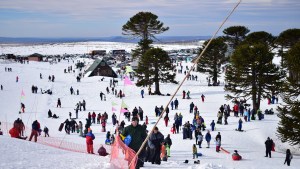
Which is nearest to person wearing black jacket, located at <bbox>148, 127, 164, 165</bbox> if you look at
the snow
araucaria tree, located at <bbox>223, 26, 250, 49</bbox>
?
the snow

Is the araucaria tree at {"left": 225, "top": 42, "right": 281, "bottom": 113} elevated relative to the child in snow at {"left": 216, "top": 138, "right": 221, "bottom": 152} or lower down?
elevated

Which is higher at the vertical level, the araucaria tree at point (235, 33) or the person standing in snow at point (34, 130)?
the araucaria tree at point (235, 33)

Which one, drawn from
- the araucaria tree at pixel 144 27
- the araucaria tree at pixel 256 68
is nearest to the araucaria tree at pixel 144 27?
the araucaria tree at pixel 144 27

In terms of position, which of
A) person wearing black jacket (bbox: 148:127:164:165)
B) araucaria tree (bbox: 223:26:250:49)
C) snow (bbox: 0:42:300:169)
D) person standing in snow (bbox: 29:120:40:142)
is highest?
araucaria tree (bbox: 223:26:250:49)

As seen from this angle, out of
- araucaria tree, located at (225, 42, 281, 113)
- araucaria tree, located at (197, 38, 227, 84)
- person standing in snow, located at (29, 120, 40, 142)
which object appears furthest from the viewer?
araucaria tree, located at (197, 38, 227, 84)

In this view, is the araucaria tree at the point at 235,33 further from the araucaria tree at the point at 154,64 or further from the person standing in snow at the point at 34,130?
the person standing in snow at the point at 34,130

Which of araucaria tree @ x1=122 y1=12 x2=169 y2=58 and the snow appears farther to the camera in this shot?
araucaria tree @ x1=122 y1=12 x2=169 y2=58

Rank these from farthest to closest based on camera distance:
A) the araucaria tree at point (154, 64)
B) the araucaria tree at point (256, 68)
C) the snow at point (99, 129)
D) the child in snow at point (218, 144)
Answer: the araucaria tree at point (154, 64) → the araucaria tree at point (256, 68) → the child in snow at point (218, 144) → the snow at point (99, 129)

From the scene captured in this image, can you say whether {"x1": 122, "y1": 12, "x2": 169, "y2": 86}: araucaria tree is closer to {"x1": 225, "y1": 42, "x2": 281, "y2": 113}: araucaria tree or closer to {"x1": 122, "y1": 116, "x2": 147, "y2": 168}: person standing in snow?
{"x1": 225, "y1": 42, "x2": 281, "y2": 113}: araucaria tree

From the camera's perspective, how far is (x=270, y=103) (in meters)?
32.3

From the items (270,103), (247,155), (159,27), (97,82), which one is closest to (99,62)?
(97,82)

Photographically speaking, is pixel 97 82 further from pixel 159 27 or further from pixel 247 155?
pixel 247 155

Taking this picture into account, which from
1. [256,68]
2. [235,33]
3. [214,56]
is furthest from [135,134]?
[235,33]

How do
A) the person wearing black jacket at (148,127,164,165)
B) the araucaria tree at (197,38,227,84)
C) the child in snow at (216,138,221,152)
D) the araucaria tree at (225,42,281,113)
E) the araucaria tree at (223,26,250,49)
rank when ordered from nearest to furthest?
1. the person wearing black jacket at (148,127,164,165)
2. the child in snow at (216,138,221,152)
3. the araucaria tree at (225,42,281,113)
4. the araucaria tree at (197,38,227,84)
5. the araucaria tree at (223,26,250,49)
